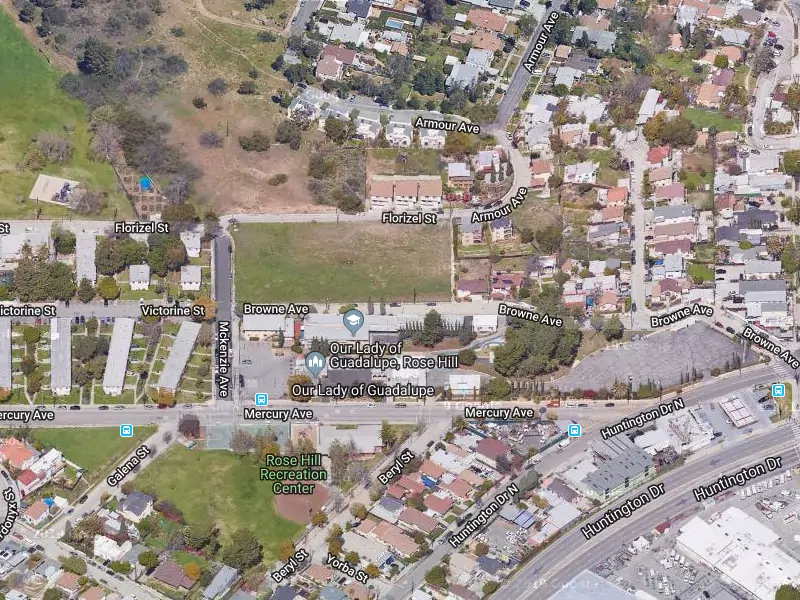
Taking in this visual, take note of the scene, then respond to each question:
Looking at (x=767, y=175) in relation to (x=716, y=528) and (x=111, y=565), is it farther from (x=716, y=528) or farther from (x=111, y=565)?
(x=111, y=565)

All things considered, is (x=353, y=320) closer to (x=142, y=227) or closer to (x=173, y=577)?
(x=142, y=227)

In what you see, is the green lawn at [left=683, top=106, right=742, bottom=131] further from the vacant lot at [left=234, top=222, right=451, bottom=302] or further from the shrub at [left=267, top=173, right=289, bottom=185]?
the shrub at [left=267, top=173, right=289, bottom=185]

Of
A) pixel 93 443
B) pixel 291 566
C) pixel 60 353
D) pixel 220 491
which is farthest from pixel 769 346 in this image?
pixel 60 353

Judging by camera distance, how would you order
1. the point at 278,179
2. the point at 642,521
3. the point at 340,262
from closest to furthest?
1. the point at 642,521
2. the point at 340,262
3. the point at 278,179

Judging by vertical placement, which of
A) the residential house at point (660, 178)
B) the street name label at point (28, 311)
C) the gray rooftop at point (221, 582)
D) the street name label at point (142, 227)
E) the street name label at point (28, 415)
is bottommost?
the gray rooftop at point (221, 582)

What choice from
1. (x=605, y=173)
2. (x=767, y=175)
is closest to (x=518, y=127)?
(x=605, y=173)

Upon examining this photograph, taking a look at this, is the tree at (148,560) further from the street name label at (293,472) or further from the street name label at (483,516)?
the street name label at (483,516)

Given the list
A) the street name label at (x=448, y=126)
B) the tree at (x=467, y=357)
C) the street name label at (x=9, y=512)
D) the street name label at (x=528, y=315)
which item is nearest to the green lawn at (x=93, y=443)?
the street name label at (x=9, y=512)
